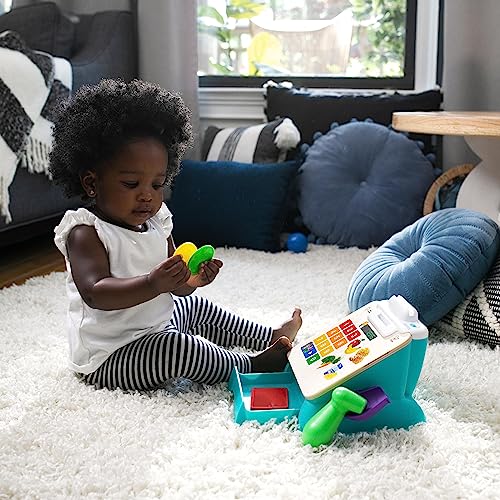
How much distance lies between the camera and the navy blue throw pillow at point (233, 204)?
7.99 ft

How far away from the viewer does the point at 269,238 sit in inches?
95.9

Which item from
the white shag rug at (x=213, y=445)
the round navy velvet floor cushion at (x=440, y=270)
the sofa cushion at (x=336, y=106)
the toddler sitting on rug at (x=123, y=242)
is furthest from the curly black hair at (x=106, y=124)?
the sofa cushion at (x=336, y=106)

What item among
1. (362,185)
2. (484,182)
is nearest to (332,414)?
(484,182)

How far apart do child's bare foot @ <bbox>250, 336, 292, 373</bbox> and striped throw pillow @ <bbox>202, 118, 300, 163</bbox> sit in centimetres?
132

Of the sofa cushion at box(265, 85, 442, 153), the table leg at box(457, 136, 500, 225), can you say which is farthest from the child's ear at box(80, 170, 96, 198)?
the sofa cushion at box(265, 85, 442, 153)

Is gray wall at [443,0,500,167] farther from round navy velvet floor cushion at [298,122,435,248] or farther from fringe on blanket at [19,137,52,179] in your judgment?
fringe on blanket at [19,137,52,179]

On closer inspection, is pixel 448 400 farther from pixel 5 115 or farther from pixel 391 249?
pixel 5 115

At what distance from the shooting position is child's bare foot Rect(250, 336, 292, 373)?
1340 mm

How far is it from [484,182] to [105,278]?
120 centimetres

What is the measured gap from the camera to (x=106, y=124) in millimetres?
1283

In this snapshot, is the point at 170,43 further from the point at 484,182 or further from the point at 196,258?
the point at 196,258

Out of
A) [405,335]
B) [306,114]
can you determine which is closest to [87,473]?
[405,335]

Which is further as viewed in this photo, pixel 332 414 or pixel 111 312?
pixel 111 312

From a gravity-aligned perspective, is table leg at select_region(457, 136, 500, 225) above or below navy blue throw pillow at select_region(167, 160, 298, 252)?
above
